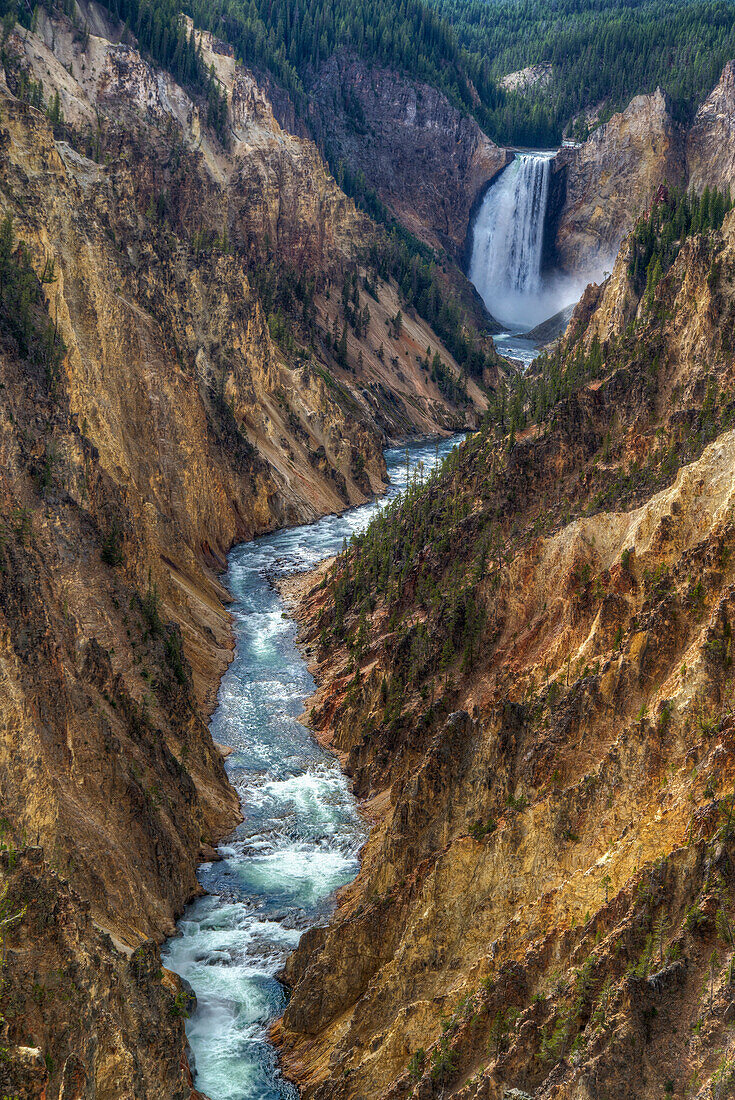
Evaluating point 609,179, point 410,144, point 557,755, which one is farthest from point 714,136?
point 557,755

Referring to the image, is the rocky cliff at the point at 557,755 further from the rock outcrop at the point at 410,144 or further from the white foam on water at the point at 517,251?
the rock outcrop at the point at 410,144

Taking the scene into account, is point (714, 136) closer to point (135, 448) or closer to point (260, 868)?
point (135, 448)

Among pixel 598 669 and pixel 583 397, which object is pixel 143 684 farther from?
pixel 583 397

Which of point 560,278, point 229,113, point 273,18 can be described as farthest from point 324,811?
point 273,18

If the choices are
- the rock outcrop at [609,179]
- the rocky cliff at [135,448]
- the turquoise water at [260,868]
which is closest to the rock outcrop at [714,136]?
the rock outcrop at [609,179]

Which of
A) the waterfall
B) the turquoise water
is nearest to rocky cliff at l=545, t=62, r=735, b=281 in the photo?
the waterfall
